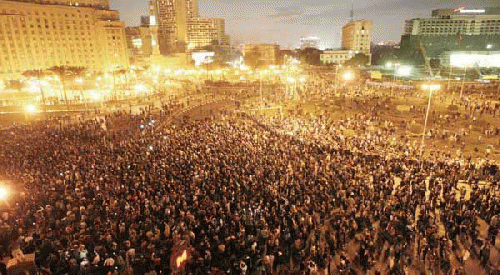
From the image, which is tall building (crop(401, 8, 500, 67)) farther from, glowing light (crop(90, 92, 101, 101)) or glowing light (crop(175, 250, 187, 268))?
glowing light (crop(175, 250, 187, 268))

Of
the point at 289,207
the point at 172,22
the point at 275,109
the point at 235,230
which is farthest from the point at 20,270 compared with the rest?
the point at 172,22

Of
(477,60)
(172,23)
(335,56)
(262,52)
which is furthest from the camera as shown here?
(172,23)

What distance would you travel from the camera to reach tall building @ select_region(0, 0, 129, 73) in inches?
2692

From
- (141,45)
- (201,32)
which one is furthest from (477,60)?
(201,32)

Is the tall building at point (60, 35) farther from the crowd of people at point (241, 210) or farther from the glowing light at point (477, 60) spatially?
the glowing light at point (477, 60)

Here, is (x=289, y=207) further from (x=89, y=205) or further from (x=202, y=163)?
(x=89, y=205)

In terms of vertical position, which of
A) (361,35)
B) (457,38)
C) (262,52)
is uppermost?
(361,35)

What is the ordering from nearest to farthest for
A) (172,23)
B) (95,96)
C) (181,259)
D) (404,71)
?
(181,259) < (95,96) < (404,71) < (172,23)

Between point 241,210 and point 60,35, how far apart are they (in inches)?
3357

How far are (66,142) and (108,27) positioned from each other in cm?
7744

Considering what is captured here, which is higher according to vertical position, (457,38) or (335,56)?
(457,38)

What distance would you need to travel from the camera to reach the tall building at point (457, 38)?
75.9 m

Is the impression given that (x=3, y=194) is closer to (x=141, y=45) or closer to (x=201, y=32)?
(x=141, y=45)

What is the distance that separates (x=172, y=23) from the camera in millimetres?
156875
